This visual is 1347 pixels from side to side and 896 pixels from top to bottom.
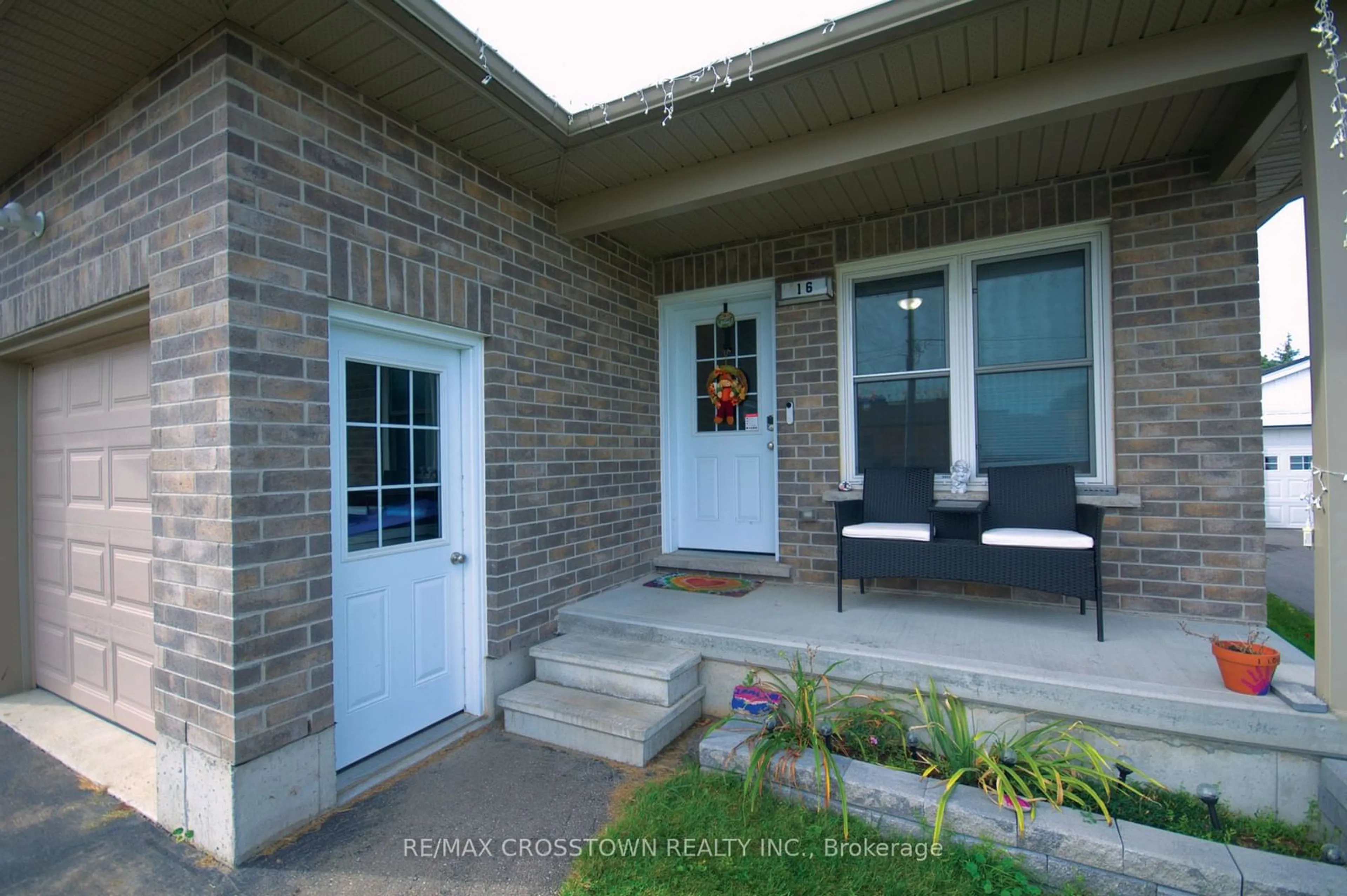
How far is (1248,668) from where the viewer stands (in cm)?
244

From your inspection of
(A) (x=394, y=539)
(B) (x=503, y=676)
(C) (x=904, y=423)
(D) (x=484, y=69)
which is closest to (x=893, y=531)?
(C) (x=904, y=423)

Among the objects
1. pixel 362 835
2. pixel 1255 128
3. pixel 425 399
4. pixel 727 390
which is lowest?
pixel 362 835

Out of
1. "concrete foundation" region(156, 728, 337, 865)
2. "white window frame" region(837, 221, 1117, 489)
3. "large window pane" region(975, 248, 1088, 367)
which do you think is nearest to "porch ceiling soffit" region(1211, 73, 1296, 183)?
"white window frame" region(837, 221, 1117, 489)

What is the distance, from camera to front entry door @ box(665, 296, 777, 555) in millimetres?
A: 4801

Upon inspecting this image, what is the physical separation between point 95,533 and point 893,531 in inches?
168

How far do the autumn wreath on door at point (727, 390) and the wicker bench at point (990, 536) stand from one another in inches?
47.0

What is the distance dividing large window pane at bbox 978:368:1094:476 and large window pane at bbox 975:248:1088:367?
0.11 metres

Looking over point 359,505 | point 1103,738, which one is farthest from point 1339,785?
point 359,505

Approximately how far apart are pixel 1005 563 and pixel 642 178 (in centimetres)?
284

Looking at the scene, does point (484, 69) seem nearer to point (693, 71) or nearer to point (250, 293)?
point (693, 71)

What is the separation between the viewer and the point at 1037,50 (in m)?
2.60

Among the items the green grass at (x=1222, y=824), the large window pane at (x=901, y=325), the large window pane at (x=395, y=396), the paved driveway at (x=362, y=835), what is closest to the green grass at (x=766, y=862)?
the paved driveway at (x=362, y=835)

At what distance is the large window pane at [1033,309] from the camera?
12.7 ft

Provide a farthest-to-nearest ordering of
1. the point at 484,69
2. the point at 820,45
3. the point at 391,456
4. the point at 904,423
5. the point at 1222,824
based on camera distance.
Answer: the point at 904,423
the point at 391,456
the point at 484,69
the point at 820,45
the point at 1222,824
